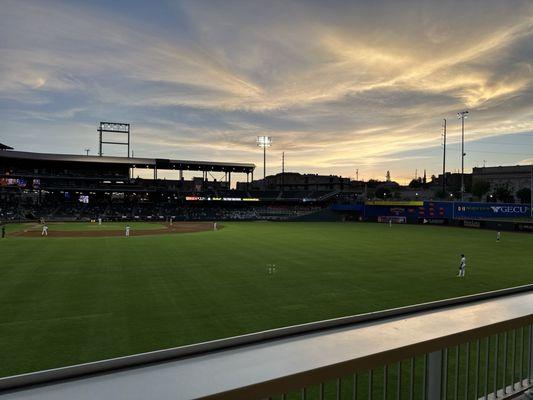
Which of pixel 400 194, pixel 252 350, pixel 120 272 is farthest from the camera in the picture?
pixel 400 194

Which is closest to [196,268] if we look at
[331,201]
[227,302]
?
[227,302]

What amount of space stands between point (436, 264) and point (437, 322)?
21272mm

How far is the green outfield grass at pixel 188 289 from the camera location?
Answer: 10.5 metres

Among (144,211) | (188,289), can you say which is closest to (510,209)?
(188,289)

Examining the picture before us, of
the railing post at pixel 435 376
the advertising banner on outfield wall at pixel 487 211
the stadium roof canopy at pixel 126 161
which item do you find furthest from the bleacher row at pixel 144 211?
the railing post at pixel 435 376

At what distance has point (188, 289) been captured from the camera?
15914 millimetres

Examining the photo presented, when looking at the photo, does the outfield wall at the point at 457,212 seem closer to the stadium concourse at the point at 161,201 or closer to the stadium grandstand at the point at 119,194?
the stadium concourse at the point at 161,201

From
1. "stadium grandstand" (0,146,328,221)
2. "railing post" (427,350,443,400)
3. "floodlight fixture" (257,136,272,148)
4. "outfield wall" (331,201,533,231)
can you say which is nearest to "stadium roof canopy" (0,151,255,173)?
"stadium grandstand" (0,146,328,221)

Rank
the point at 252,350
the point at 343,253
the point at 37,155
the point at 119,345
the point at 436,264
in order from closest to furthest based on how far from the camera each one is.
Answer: the point at 252,350 < the point at 119,345 < the point at 436,264 < the point at 343,253 < the point at 37,155

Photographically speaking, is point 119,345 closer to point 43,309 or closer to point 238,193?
point 43,309

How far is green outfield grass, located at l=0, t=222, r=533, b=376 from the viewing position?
10.5 m

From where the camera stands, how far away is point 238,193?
92625mm

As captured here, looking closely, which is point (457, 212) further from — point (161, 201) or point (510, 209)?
point (161, 201)

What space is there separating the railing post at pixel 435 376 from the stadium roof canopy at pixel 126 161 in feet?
249
